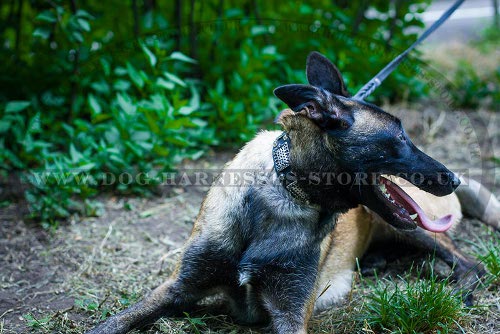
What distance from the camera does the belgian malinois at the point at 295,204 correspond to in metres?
2.86

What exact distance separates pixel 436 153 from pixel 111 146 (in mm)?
3273

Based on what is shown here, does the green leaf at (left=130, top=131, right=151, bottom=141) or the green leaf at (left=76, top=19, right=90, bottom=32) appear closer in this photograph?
A: the green leaf at (left=130, top=131, right=151, bottom=141)

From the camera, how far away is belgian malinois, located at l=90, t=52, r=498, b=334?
286 cm

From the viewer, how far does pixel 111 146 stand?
15.7 feet

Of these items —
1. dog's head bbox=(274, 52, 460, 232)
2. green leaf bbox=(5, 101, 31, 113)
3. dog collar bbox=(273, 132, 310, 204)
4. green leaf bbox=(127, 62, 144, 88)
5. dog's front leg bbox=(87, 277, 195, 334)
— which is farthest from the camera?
green leaf bbox=(127, 62, 144, 88)

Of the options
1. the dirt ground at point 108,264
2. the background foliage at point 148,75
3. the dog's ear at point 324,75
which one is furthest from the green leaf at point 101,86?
the dog's ear at point 324,75

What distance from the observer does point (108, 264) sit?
401 cm

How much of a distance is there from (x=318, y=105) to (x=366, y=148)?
1.04ft

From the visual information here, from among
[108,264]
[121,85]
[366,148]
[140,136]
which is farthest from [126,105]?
[366,148]

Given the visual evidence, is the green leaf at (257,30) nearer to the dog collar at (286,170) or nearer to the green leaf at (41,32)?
the green leaf at (41,32)

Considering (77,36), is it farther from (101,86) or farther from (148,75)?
(148,75)

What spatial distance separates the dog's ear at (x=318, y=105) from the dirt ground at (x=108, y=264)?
1211 mm

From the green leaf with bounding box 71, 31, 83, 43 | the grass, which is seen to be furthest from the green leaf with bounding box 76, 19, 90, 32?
the grass

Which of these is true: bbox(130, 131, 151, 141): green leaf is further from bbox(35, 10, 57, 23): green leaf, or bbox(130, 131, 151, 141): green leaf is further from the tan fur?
the tan fur
